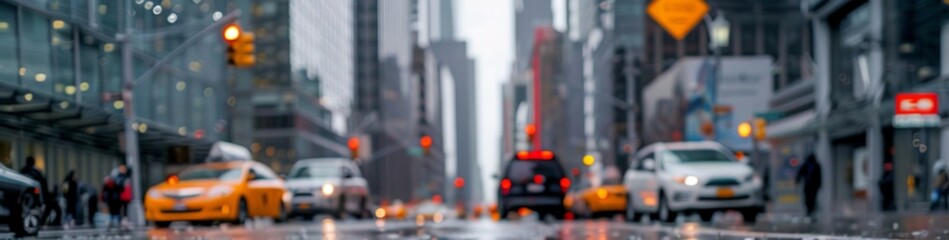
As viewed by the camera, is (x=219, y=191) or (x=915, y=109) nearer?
(x=219, y=191)

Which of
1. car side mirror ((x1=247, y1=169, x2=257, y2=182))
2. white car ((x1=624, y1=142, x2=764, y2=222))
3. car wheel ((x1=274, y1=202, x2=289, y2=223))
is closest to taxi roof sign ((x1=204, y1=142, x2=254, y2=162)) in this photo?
car wheel ((x1=274, y1=202, x2=289, y2=223))

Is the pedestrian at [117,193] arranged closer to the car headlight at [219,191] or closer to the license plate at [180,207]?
the license plate at [180,207]

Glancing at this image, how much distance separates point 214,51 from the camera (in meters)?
61.6

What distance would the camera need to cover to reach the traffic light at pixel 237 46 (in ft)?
87.5

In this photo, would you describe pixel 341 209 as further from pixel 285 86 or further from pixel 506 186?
pixel 285 86

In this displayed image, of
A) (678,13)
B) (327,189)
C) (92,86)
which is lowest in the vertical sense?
(327,189)

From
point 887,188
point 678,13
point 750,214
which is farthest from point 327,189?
point 887,188

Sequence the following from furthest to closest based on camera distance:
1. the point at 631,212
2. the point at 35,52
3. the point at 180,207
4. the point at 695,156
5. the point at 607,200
Result: the point at 607,200 < the point at 35,52 < the point at 631,212 < the point at 180,207 < the point at 695,156

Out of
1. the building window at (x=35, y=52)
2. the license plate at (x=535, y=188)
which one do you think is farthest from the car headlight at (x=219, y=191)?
the building window at (x=35, y=52)

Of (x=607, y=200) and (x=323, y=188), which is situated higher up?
(x=323, y=188)

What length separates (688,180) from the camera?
77.5 feet

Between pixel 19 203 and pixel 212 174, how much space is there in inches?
448

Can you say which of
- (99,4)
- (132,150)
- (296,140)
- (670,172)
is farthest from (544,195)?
(296,140)

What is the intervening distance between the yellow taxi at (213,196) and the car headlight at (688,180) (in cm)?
832
